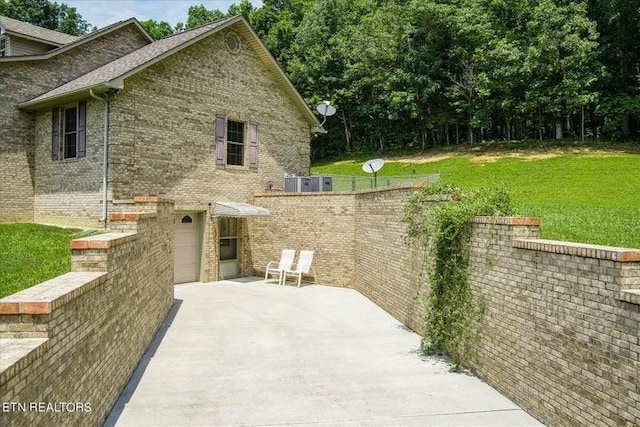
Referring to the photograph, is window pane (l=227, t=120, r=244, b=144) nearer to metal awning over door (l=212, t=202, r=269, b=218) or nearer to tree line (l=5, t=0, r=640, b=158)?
metal awning over door (l=212, t=202, r=269, b=218)

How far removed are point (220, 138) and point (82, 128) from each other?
4224mm

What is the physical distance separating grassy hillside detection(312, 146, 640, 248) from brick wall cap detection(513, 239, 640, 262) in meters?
1.92

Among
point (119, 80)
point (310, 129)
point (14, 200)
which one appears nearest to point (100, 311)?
point (119, 80)

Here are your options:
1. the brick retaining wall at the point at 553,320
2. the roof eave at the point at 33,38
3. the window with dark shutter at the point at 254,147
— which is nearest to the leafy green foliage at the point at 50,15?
the roof eave at the point at 33,38

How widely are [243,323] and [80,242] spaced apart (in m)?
5.12

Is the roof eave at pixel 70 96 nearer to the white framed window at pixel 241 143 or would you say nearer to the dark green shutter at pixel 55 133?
the dark green shutter at pixel 55 133

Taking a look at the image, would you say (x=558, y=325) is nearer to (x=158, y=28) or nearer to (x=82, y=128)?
(x=82, y=128)

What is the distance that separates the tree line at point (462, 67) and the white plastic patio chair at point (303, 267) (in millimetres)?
24376

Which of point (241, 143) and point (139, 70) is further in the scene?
point (241, 143)

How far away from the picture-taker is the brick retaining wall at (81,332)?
121 inches

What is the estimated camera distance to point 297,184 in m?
16.2

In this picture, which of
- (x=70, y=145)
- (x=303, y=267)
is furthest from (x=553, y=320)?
(x=70, y=145)

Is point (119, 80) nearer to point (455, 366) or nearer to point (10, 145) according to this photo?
point (10, 145)

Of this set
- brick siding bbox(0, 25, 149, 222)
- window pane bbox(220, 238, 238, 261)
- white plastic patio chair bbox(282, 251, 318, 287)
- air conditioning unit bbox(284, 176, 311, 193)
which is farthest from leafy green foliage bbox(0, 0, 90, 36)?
white plastic patio chair bbox(282, 251, 318, 287)
